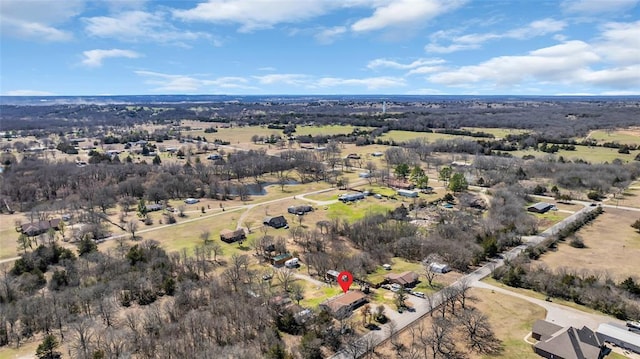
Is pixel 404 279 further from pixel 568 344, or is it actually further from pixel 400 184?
pixel 400 184

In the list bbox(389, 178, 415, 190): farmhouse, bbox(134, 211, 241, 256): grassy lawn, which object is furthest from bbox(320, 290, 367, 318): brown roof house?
bbox(389, 178, 415, 190): farmhouse

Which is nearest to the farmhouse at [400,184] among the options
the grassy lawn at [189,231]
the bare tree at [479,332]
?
the grassy lawn at [189,231]

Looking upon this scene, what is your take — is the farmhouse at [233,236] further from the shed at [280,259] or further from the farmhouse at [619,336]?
the farmhouse at [619,336]

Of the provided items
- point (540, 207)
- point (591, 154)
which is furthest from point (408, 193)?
point (591, 154)

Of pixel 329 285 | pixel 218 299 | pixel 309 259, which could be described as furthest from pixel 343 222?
pixel 218 299

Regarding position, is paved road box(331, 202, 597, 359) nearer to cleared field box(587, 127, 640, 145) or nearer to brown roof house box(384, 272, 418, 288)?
brown roof house box(384, 272, 418, 288)
